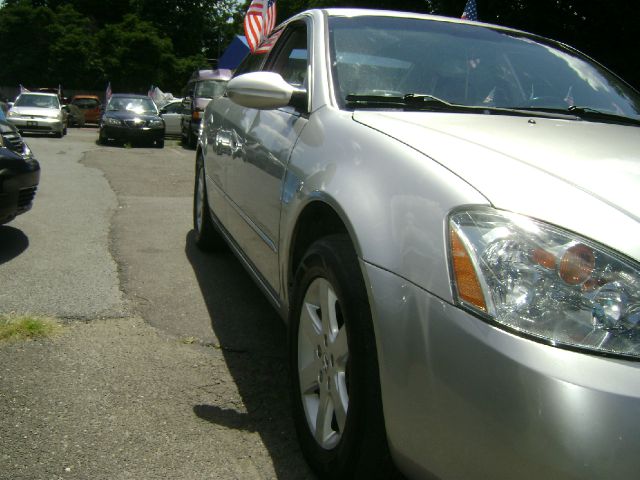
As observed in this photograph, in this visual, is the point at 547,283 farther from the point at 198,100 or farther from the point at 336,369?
the point at 198,100

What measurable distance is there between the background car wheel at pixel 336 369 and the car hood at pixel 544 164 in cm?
45

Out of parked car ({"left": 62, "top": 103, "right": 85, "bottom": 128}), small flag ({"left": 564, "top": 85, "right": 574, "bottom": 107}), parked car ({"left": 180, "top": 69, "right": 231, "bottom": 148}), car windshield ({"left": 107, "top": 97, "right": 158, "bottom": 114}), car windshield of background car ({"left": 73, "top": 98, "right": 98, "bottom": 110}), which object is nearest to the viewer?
small flag ({"left": 564, "top": 85, "right": 574, "bottom": 107})

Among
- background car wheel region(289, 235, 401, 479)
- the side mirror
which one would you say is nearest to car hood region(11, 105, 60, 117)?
the side mirror

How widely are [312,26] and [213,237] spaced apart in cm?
242

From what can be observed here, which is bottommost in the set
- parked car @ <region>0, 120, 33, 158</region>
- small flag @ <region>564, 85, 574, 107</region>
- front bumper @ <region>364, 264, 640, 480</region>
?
parked car @ <region>0, 120, 33, 158</region>

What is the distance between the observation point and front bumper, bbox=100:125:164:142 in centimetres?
1783

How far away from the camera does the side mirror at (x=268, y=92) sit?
2809mm

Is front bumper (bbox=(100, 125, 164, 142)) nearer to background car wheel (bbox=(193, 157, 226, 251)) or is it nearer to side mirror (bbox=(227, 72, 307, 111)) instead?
background car wheel (bbox=(193, 157, 226, 251))

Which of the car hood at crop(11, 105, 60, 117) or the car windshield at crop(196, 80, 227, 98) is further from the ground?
the car windshield at crop(196, 80, 227, 98)

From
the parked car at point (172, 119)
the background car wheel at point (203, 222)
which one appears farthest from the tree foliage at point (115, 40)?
the background car wheel at point (203, 222)

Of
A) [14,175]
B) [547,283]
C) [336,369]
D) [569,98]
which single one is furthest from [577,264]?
[14,175]

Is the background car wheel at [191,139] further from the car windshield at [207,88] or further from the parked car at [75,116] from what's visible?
the parked car at [75,116]

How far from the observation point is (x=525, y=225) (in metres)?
1.62

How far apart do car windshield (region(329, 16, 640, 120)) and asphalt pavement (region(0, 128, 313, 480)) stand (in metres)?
1.38
